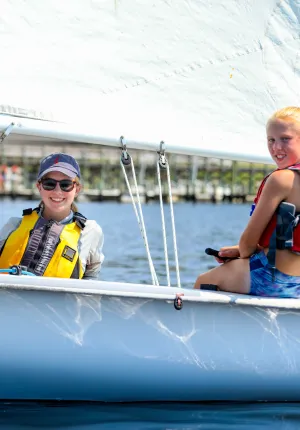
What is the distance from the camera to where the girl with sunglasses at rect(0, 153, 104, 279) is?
4941 mm

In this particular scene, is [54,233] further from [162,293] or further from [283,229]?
[283,229]

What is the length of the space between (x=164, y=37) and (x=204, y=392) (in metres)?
1.90

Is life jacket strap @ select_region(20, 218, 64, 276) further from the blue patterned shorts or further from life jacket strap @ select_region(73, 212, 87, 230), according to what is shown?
the blue patterned shorts

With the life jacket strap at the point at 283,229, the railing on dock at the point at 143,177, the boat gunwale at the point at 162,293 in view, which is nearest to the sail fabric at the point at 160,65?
the life jacket strap at the point at 283,229

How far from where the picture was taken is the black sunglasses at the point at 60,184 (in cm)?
498

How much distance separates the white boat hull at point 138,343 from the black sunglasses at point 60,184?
58cm

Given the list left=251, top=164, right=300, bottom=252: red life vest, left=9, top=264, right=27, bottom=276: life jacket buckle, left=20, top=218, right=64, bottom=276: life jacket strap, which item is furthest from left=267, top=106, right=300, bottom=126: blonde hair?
left=9, top=264, right=27, bottom=276: life jacket buckle

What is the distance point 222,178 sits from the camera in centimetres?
→ 8756

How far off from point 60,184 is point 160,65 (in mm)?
928

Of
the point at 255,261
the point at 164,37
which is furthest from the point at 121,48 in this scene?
the point at 255,261

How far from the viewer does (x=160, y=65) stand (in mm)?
5422

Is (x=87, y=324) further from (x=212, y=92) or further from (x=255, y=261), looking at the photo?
(x=212, y=92)

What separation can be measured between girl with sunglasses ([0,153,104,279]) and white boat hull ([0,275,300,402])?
0.35 m

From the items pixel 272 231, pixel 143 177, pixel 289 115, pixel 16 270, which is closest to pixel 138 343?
pixel 16 270
